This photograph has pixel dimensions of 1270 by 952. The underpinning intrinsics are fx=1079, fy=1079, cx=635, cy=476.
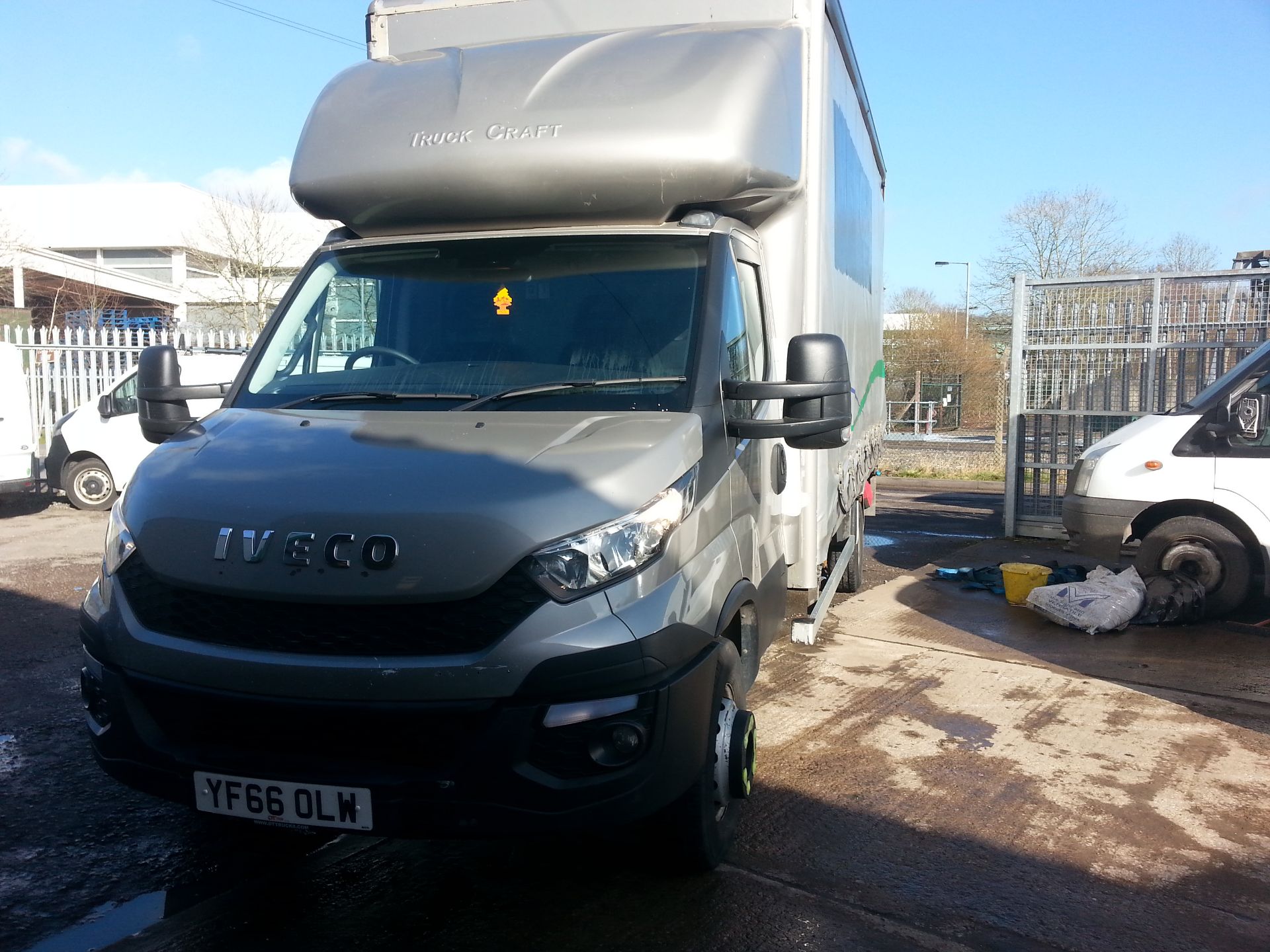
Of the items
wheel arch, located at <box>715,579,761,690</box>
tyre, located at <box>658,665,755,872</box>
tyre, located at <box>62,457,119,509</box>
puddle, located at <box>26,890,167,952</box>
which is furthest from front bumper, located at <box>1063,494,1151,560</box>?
tyre, located at <box>62,457,119,509</box>

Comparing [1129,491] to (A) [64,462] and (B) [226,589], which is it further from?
(A) [64,462]

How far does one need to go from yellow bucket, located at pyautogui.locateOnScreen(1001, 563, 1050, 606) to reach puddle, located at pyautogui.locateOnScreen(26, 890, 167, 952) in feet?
21.7

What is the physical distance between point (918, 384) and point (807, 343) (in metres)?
25.7

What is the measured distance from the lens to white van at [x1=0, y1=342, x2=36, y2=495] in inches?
477

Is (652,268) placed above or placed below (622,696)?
above

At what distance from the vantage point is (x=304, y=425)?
3.60 m

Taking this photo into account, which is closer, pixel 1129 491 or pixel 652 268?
pixel 652 268

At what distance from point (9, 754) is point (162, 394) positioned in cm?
184

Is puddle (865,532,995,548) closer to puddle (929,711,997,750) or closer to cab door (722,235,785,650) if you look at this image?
puddle (929,711,997,750)

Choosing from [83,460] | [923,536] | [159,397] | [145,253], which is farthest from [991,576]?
[145,253]

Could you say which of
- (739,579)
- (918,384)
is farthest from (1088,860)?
(918,384)

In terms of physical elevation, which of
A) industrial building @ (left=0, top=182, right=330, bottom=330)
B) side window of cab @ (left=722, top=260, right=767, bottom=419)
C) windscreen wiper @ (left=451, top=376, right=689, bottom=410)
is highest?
industrial building @ (left=0, top=182, right=330, bottom=330)

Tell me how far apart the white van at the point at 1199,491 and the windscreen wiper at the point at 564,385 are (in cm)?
552

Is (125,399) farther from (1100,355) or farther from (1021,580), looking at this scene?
(1100,355)
